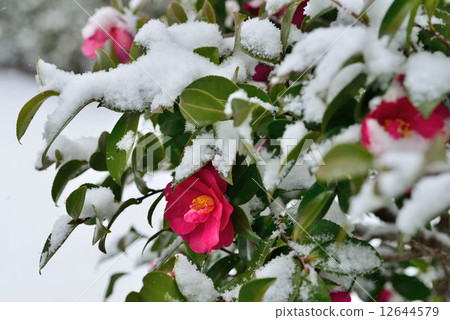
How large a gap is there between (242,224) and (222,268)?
0.23 metres

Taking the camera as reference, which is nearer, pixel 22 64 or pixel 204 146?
pixel 204 146

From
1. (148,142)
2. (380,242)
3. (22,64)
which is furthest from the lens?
(22,64)

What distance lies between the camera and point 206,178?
0.65 m

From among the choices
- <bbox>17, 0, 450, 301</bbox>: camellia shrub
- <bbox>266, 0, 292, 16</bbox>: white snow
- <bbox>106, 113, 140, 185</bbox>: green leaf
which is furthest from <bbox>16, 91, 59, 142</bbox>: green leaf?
<bbox>266, 0, 292, 16</bbox>: white snow

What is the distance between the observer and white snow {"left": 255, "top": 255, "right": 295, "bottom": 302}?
546mm

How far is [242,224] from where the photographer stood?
2.19 ft

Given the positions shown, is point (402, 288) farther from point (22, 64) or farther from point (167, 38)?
point (22, 64)

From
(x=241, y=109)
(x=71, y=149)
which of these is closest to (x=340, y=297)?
(x=241, y=109)

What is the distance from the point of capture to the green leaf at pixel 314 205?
0.53 metres

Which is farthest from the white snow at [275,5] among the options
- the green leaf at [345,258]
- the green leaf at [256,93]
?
the green leaf at [345,258]

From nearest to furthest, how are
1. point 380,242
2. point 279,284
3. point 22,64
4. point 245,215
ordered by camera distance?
point 279,284 → point 245,215 → point 380,242 → point 22,64

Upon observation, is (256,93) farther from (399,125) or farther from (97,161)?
(97,161)
